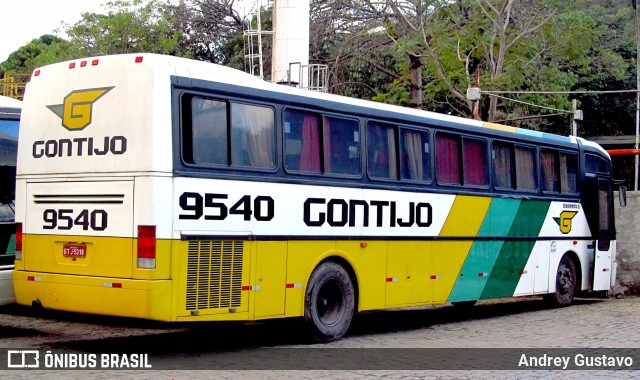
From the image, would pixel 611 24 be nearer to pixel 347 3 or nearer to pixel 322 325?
pixel 347 3

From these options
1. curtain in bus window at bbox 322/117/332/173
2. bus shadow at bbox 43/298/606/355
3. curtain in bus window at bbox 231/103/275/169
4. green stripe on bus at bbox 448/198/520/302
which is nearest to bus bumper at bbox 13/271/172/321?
bus shadow at bbox 43/298/606/355

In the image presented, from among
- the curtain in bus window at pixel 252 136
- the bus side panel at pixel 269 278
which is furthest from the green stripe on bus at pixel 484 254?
the curtain in bus window at pixel 252 136

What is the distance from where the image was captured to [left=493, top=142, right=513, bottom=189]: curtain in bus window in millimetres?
14953

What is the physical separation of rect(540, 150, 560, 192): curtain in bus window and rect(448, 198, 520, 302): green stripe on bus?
1.24 metres

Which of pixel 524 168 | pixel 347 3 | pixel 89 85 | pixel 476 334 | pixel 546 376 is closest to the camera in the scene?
pixel 546 376

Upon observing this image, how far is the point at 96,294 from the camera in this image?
31.6 ft

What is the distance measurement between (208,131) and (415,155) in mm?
4083

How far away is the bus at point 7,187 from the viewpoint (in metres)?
10.9

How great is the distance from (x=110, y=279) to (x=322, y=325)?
2970 millimetres

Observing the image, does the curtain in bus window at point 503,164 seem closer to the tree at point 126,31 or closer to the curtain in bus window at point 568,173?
the curtain in bus window at point 568,173

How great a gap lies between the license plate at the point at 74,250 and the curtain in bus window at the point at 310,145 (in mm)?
2829

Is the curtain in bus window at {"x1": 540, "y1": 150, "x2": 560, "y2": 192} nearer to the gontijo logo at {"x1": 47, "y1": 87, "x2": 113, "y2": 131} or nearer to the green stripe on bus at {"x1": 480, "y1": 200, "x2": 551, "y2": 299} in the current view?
the green stripe on bus at {"x1": 480, "y1": 200, "x2": 551, "y2": 299}

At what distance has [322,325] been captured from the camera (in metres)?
11.4

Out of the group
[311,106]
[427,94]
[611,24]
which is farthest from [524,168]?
[611,24]
